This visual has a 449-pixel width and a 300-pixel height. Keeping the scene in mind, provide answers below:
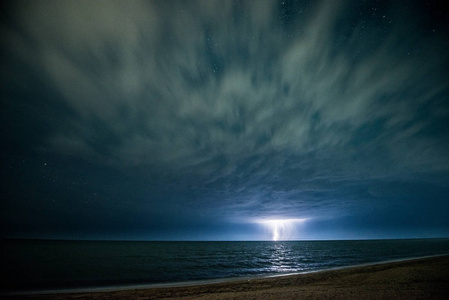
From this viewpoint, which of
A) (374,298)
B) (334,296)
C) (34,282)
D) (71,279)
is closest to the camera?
(374,298)

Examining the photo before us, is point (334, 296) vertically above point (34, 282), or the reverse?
point (334, 296)

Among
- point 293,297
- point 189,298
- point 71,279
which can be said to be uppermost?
point 293,297

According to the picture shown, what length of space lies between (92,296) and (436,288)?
21.1 meters

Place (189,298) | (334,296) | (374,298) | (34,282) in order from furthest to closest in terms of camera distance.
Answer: (34,282), (189,298), (334,296), (374,298)

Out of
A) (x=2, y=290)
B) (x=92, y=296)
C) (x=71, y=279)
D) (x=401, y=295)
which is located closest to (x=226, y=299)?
(x=401, y=295)

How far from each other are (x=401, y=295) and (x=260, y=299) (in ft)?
21.6

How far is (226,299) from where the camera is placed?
1036 centimetres

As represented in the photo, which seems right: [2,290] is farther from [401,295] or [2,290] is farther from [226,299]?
[401,295]

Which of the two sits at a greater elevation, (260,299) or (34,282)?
(260,299)

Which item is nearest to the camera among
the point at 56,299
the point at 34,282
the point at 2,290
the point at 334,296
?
the point at 334,296

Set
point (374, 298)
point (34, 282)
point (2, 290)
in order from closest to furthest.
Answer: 1. point (374, 298)
2. point (2, 290)
3. point (34, 282)

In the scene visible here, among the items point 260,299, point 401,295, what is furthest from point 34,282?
point 401,295

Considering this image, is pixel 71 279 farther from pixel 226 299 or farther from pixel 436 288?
pixel 436 288

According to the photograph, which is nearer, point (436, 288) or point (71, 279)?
point (436, 288)
